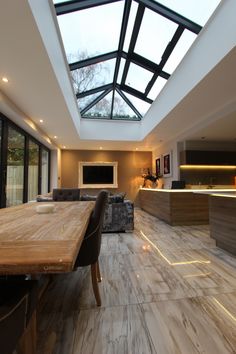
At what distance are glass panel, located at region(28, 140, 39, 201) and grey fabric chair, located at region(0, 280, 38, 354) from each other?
207 inches

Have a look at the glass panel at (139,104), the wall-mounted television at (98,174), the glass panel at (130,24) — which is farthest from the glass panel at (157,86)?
the wall-mounted television at (98,174)

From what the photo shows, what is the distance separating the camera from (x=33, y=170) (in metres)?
6.24

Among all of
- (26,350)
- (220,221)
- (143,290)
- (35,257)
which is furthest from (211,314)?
(220,221)


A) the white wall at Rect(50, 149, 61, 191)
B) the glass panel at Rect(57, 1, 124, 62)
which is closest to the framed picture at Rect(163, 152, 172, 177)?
the glass panel at Rect(57, 1, 124, 62)

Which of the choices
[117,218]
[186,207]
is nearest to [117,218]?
[117,218]

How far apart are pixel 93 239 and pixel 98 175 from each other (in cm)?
695

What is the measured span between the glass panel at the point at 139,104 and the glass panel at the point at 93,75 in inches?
34.6

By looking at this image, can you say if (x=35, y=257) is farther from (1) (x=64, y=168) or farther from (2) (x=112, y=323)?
(1) (x=64, y=168)

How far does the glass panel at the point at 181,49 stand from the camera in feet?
12.3

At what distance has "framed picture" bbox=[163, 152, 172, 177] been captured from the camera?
6.96 m

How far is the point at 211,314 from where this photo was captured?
1.66m

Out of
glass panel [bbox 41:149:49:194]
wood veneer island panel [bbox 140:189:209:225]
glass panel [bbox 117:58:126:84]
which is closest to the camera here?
wood veneer island panel [bbox 140:189:209:225]

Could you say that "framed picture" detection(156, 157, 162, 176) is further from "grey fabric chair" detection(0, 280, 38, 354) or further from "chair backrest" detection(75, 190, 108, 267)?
"grey fabric chair" detection(0, 280, 38, 354)

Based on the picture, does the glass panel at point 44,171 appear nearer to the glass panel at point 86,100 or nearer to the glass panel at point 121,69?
the glass panel at point 86,100
